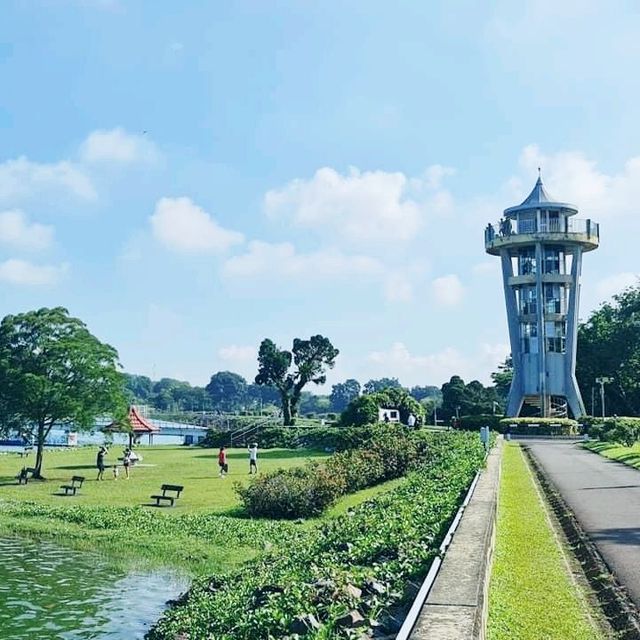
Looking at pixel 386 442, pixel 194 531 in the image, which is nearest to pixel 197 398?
pixel 386 442

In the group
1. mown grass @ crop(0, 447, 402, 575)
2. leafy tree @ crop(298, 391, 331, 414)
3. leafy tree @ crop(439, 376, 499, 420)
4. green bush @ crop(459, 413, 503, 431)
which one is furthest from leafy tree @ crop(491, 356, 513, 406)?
leafy tree @ crop(298, 391, 331, 414)

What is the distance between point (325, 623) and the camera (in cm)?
706

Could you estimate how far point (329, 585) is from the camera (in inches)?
328

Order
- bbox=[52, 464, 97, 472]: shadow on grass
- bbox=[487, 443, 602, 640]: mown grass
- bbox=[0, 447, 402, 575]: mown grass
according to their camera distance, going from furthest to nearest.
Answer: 1. bbox=[52, 464, 97, 472]: shadow on grass
2. bbox=[0, 447, 402, 575]: mown grass
3. bbox=[487, 443, 602, 640]: mown grass

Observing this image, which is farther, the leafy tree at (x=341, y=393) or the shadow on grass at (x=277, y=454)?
the leafy tree at (x=341, y=393)

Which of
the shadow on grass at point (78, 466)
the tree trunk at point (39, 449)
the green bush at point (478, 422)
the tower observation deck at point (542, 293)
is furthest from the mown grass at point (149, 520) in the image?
the tower observation deck at point (542, 293)

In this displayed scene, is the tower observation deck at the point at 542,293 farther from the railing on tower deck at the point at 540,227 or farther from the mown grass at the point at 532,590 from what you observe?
the mown grass at the point at 532,590

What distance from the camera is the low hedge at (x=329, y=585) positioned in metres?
7.46

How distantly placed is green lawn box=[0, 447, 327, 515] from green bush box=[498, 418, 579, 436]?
15073 mm

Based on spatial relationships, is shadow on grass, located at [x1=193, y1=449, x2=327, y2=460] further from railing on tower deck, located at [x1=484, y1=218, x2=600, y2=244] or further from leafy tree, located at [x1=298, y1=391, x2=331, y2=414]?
leafy tree, located at [x1=298, y1=391, x2=331, y2=414]

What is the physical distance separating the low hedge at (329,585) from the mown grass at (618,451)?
678 inches

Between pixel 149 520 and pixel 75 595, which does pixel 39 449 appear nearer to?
pixel 149 520

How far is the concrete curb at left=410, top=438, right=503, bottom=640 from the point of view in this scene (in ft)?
19.4

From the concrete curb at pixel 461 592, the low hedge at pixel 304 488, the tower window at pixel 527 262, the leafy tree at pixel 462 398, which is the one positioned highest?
the tower window at pixel 527 262
